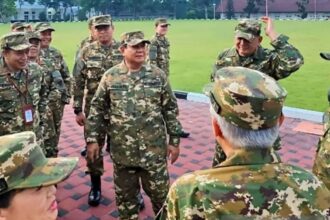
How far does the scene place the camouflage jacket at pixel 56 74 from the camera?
16.0ft

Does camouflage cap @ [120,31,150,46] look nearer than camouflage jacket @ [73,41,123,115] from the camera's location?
Yes

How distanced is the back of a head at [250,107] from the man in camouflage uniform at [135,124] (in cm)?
172

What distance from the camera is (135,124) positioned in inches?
130

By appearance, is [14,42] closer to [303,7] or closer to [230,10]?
[303,7]

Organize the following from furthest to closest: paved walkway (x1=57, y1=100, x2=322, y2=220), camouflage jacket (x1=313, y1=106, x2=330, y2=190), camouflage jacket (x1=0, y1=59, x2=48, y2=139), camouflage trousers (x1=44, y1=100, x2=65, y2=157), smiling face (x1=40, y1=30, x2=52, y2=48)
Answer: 1. smiling face (x1=40, y1=30, x2=52, y2=48)
2. camouflage trousers (x1=44, y1=100, x2=65, y2=157)
3. paved walkway (x1=57, y1=100, x2=322, y2=220)
4. camouflage jacket (x1=0, y1=59, x2=48, y2=139)
5. camouflage jacket (x1=313, y1=106, x2=330, y2=190)

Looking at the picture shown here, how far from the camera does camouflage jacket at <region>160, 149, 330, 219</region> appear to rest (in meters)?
1.51

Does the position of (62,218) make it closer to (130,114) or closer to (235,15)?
(130,114)

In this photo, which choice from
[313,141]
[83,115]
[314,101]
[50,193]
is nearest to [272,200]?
[50,193]

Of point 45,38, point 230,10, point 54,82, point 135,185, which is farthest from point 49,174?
point 230,10

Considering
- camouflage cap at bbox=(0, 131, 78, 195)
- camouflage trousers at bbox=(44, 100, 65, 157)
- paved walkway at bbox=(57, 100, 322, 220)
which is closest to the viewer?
camouflage cap at bbox=(0, 131, 78, 195)

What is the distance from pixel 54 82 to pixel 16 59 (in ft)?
4.24

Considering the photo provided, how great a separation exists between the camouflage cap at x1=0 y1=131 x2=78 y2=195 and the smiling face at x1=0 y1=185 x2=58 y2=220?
0.09 feet

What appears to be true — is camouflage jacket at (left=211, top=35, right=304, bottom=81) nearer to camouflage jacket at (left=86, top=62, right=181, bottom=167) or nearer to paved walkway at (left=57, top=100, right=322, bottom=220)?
camouflage jacket at (left=86, top=62, right=181, bottom=167)

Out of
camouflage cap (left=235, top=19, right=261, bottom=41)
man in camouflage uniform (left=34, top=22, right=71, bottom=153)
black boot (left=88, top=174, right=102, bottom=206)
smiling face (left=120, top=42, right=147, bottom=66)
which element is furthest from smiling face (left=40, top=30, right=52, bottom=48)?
camouflage cap (left=235, top=19, right=261, bottom=41)
